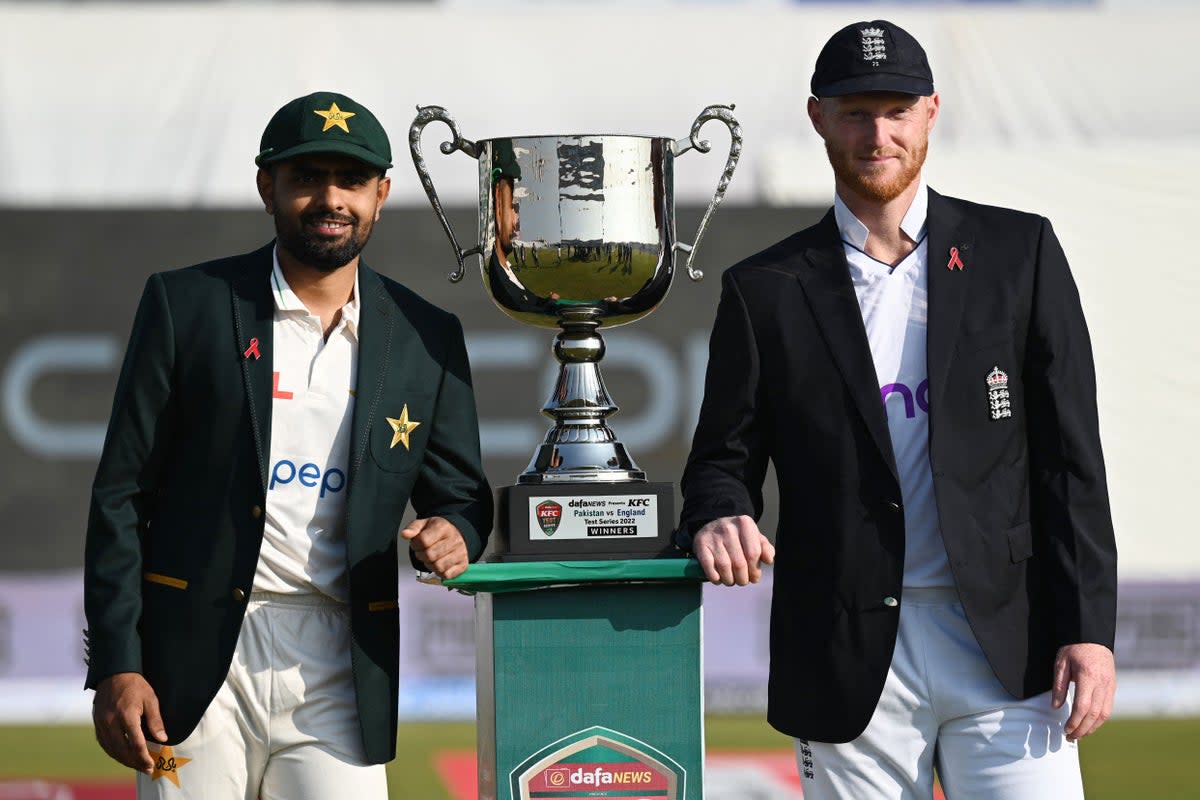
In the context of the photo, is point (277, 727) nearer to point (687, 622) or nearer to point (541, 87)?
point (687, 622)

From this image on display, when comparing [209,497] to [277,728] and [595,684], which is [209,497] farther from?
[595,684]

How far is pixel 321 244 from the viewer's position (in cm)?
266

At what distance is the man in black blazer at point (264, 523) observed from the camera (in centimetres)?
259

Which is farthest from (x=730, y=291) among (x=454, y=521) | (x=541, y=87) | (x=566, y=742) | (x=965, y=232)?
(x=541, y=87)

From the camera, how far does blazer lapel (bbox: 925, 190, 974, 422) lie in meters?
2.51

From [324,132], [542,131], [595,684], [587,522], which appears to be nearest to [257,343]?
[324,132]

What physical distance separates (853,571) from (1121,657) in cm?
554

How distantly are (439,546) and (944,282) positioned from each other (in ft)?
2.66

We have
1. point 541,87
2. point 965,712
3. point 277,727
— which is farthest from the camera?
point 541,87

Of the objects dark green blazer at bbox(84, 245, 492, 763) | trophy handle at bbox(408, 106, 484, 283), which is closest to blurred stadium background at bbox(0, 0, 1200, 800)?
trophy handle at bbox(408, 106, 484, 283)

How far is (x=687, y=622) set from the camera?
260 centimetres

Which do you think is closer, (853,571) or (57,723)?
(853,571)

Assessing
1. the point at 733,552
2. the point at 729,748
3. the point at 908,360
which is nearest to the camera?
the point at 733,552

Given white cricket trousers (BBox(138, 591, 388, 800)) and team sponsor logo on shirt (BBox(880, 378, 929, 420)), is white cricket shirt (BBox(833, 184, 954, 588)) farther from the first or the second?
white cricket trousers (BBox(138, 591, 388, 800))
